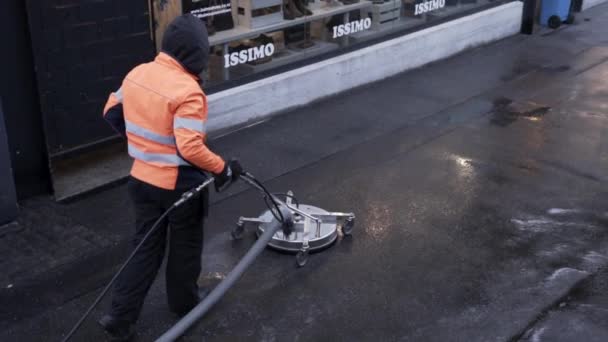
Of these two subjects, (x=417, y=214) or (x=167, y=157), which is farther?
(x=417, y=214)

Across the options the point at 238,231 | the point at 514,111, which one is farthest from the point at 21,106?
the point at 514,111

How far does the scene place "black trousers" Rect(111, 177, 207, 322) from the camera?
14.9 ft

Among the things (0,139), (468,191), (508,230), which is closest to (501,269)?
(508,230)

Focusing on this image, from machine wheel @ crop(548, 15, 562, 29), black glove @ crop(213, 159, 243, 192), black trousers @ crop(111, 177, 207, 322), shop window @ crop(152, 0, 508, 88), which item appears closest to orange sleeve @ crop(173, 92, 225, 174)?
black glove @ crop(213, 159, 243, 192)

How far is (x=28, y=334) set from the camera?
4871 millimetres

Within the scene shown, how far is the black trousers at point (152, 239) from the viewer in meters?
4.54

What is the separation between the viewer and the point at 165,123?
4312 millimetres

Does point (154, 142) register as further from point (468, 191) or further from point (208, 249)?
point (468, 191)

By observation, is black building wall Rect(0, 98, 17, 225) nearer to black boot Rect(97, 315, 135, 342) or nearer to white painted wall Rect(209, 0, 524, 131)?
black boot Rect(97, 315, 135, 342)

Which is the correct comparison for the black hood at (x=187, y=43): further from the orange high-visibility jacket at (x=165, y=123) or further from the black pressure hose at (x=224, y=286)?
the black pressure hose at (x=224, y=286)

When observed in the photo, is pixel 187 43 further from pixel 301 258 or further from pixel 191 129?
pixel 301 258

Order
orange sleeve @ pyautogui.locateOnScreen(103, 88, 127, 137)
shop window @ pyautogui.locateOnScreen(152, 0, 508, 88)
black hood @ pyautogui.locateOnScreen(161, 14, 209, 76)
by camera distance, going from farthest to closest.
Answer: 1. shop window @ pyautogui.locateOnScreen(152, 0, 508, 88)
2. orange sleeve @ pyautogui.locateOnScreen(103, 88, 127, 137)
3. black hood @ pyautogui.locateOnScreen(161, 14, 209, 76)

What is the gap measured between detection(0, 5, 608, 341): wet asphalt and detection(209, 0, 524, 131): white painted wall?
0.62ft

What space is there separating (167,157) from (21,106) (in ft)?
8.65
